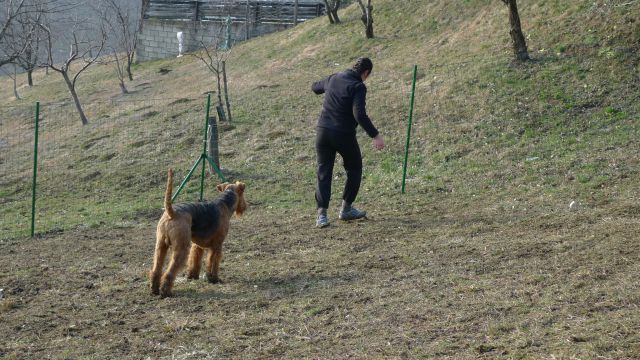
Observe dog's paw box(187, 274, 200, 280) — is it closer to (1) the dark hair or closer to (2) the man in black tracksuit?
(2) the man in black tracksuit

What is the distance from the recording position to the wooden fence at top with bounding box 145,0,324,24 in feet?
111

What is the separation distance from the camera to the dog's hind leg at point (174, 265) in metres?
6.76

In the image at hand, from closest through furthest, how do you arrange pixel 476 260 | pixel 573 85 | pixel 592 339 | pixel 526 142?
pixel 592 339 → pixel 476 260 → pixel 526 142 → pixel 573 85

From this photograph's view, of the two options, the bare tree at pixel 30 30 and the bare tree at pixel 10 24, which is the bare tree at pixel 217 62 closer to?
the bare tree at pixel 30 30

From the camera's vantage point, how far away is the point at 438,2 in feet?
75.7

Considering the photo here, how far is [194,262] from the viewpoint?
24.4 ft

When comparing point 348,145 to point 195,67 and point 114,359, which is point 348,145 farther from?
point 195,67

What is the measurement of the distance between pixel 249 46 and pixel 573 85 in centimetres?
1784

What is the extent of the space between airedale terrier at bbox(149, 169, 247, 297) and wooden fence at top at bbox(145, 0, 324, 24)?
86.9 feet

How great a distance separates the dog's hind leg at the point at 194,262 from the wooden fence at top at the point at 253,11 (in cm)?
2654

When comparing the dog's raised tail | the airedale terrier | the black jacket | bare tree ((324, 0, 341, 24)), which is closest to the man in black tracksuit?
the black jacket

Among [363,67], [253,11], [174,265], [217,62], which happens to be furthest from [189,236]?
[253,11]

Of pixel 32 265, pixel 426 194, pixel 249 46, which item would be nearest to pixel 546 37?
pixel 426 194

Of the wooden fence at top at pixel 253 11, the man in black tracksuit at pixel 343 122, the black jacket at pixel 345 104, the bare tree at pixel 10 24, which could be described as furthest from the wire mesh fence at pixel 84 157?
the wooden fence at top at pixel 253 11
